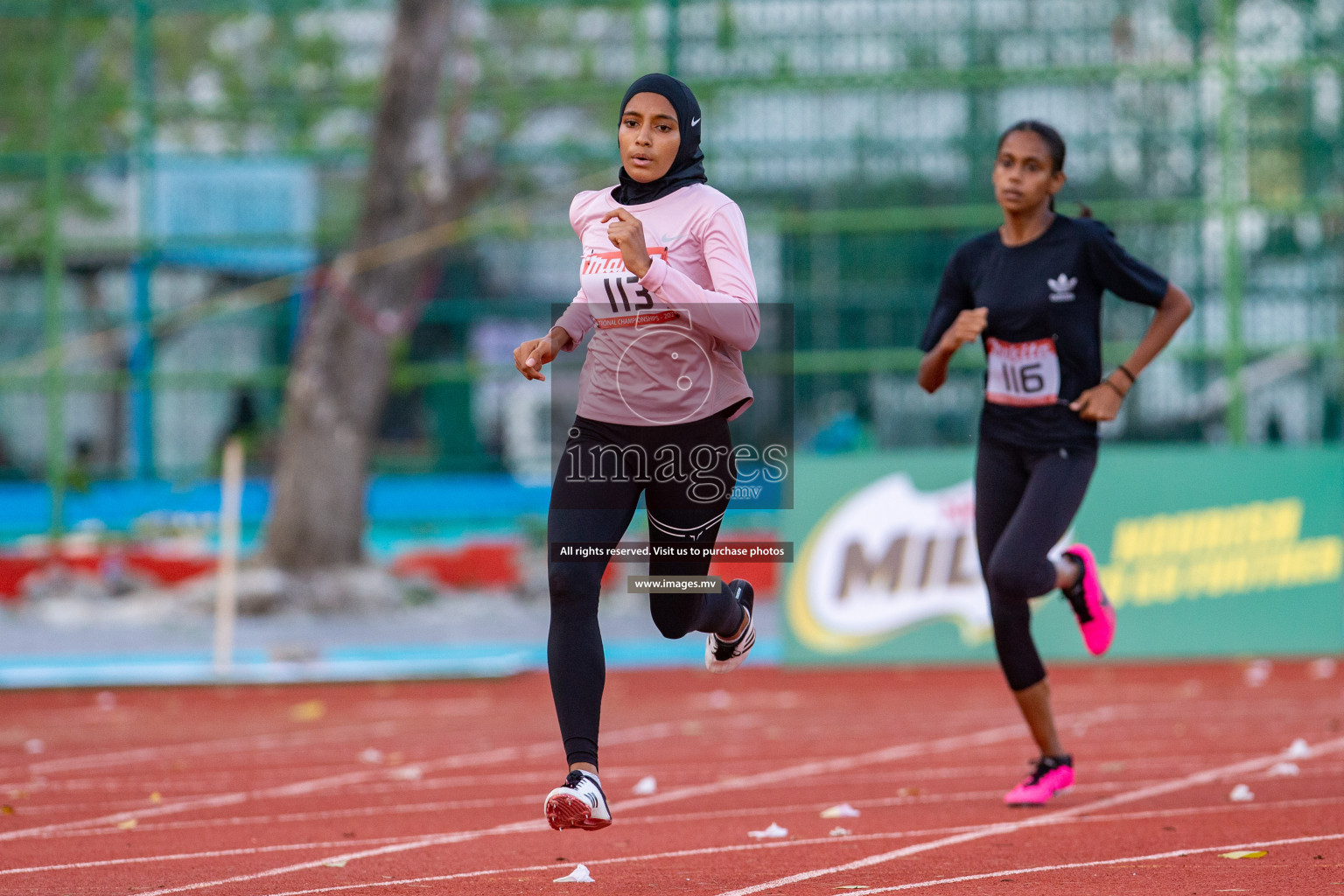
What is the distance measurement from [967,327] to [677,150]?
1562mm

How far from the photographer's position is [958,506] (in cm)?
1125

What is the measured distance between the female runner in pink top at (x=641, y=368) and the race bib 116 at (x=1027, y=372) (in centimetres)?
155

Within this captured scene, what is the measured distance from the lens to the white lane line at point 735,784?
16.4 ft

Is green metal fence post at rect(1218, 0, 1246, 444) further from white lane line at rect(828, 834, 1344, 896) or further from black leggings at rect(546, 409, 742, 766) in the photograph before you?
black leggings at rect(546, 409, 742, 766)

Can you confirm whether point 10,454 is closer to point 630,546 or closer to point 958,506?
point 630,546

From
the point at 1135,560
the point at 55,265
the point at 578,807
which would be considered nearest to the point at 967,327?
the point at 578,807

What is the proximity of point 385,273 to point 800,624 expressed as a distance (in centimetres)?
601

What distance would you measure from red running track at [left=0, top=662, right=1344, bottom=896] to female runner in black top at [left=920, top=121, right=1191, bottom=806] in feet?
2.12

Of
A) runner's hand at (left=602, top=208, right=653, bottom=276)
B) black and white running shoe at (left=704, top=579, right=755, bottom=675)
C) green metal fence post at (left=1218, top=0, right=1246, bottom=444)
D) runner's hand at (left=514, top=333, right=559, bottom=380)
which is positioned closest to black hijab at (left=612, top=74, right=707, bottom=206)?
runner's hand at (left=602, top=208, right=653, bottom=276)

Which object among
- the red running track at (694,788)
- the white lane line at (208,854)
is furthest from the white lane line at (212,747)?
the white lane line at (208,854)

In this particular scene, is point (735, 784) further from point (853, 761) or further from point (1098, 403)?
point (1098, 403)

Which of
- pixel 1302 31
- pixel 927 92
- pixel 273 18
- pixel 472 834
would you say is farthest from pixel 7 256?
pixel 472 834

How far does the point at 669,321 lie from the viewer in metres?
4.73

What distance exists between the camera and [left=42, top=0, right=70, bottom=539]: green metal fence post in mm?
16562
